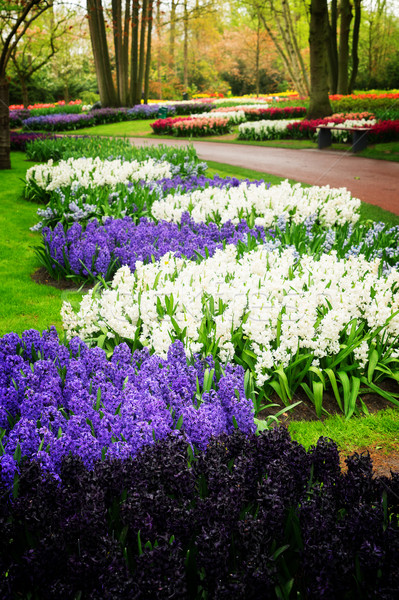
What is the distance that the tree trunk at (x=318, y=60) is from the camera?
16.8 m

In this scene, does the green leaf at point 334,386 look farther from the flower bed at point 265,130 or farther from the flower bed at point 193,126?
the flower bed at point 193,126

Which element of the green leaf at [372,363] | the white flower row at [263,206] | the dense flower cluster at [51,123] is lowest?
the green leaf at [372,363]

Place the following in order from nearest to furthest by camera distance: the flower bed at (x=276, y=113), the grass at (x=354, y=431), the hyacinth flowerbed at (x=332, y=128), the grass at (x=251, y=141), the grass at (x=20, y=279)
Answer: the grass at (x=354, y=431)
the grass at (x=20, y=279)
the grass at (x=251, y=141)
the hyacinth flowerbed at (x=332, y=128)
the flower bed at (x=276, y=113)

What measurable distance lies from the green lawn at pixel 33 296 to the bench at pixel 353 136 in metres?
4.39

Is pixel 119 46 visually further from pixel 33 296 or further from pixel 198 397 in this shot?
pixel 198 397

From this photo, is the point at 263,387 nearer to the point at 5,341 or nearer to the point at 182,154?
the point at 5,341

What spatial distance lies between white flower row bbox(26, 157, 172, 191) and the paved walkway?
3.15m

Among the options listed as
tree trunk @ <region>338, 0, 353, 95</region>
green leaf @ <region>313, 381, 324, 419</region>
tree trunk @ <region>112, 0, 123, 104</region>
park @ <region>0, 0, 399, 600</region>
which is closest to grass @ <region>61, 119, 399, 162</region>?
tree trunk @ <region>112, 0, 123, 104</region>

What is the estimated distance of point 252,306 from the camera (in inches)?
147

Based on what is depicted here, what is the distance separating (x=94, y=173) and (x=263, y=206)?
3.42 meters

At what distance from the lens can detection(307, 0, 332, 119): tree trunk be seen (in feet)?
55.1

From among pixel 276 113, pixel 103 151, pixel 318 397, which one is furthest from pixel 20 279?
pixel 276 113

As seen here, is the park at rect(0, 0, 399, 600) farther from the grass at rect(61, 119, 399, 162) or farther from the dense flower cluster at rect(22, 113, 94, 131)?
the dense flower cluster at rect(22, 113, 94, 131)

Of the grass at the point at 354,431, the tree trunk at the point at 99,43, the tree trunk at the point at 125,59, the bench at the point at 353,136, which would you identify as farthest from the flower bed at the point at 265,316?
the tree trunk at the point at 125,59
